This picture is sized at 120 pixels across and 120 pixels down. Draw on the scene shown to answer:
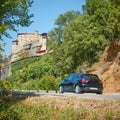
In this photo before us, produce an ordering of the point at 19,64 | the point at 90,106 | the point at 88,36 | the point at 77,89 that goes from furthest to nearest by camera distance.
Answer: the point at 19,64, the point at 88,36, the point at 77,89, the point at 90,106

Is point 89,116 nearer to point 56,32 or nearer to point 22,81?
point 56,32

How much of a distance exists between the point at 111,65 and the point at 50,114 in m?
30.9

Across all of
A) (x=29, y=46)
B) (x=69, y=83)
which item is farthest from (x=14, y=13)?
(x=29, y=46)

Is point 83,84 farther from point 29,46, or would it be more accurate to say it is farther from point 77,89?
point 29,46

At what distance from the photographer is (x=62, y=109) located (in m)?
18.0

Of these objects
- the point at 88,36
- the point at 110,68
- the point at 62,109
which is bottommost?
the point at 62,109

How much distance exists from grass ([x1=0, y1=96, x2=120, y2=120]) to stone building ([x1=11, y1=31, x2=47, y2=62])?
287ft

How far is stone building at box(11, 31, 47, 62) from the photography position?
115875mm

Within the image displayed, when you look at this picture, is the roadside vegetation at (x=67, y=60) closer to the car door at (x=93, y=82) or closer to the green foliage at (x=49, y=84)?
the green foliage at (x=49, y=84)

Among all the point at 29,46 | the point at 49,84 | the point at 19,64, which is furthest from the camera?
the point at 29,46

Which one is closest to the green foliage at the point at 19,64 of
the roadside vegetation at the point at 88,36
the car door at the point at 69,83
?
the roadside vegetation at the point at 88,36

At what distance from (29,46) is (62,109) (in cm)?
10692

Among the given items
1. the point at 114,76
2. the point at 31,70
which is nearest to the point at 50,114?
the point at 114,76

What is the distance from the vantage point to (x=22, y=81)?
80.1m
